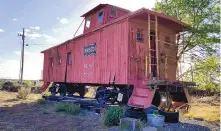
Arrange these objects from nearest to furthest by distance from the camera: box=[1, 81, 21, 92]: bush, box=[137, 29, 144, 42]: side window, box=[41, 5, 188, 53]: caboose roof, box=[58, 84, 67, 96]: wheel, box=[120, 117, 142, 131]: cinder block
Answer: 1. box=[120, 117, 142, 131]: cinder block
2. box=[41, 5, 188, 53]: caboose roof
3. box=[137, 29, 144, 42]: side window
4. box=[58, 84, 67, 96]: wheel
5. box=[1, 81, 21, 92]: bush

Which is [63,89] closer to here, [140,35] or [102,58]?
[102,58]

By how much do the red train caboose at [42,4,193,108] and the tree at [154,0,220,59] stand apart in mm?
3079

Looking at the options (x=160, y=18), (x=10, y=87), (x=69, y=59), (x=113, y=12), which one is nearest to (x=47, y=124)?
(x=160, y=18)

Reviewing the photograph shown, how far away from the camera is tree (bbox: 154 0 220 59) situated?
1433cm

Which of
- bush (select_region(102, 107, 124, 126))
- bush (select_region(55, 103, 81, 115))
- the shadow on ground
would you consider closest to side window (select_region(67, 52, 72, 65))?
bush (select_region(55, 103, 81, 115))

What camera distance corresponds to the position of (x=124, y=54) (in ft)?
31.8

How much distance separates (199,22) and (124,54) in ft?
26.4

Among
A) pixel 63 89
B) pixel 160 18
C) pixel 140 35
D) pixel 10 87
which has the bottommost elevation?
pixel 10 87

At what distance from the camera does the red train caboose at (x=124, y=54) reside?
9.41 metres

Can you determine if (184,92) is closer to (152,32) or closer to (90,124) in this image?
(152,32)

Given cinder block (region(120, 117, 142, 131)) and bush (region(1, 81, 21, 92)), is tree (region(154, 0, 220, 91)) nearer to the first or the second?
cinder block (region(120, 117, 142, 131))


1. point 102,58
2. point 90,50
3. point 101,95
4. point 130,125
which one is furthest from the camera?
point 90,50

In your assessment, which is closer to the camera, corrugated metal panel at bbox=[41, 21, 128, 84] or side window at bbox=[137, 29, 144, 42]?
corrugated metal panel at bbox=[41, 21, 128, 84]

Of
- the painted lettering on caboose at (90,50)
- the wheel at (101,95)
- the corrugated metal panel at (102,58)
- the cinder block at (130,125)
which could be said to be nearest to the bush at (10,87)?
the corrugated metal panel at (102,58)
